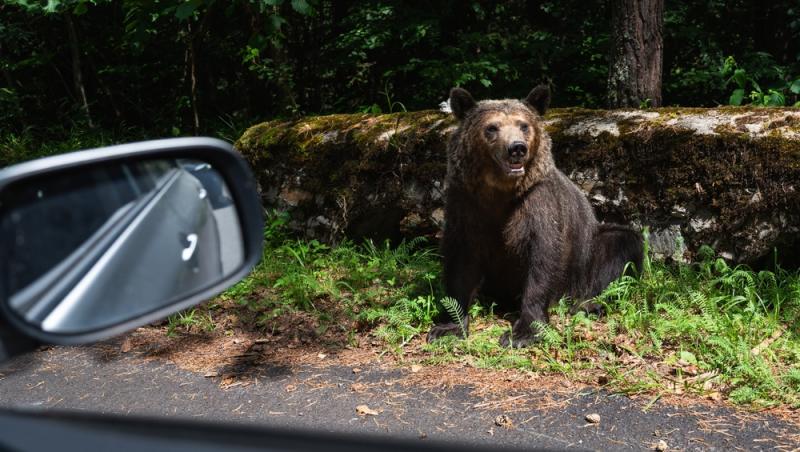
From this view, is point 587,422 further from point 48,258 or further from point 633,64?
point 633,64

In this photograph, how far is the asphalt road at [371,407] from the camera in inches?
146

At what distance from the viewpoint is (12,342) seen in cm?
147

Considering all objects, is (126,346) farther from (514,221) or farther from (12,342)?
(12,342)

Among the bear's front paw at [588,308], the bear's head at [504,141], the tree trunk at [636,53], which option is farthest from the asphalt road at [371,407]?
the tree trunk at [636,53]

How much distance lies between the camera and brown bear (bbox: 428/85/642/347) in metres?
5.30

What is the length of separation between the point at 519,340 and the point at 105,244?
152 inches

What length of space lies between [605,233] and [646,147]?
0.85 metres

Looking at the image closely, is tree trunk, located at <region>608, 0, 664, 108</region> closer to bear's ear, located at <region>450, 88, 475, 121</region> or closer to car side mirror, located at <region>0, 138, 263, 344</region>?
bear's ear, located at <region>450, 88, 475, 121</region>

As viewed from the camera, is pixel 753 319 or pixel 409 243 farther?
pixel 409 243

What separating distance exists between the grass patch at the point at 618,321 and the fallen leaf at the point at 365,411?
821 mm

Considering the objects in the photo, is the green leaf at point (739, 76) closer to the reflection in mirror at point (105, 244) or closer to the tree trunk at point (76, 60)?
the reflection in mirror at point (105, 244)

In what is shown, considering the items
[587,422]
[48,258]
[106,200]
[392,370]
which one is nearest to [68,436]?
[48,258]

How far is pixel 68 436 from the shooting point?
1172 mm

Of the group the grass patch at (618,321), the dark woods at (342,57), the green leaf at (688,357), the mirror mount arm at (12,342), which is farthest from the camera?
the dark woods at (342,57)
